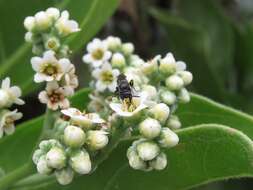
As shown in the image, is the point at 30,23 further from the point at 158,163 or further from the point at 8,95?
the point at 158,163

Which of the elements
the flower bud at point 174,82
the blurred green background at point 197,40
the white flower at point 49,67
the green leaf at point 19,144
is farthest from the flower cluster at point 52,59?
the blurred green background at point 197,40

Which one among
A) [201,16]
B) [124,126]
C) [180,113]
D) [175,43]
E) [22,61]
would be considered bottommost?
[124,126]

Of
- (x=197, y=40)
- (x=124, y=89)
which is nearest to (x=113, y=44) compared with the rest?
(x=124, y=89)

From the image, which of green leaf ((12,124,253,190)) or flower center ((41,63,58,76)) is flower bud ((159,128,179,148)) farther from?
flower center ((41,63,58,76))

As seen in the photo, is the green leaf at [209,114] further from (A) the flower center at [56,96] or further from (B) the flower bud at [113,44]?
(A) the flower center at [56,96]

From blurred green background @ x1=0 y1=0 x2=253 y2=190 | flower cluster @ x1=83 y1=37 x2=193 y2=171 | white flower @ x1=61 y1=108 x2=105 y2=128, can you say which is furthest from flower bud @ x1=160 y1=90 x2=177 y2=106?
blurred green background @ x1=0 y1=0 x2=253 y2=190

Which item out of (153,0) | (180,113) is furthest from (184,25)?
(180,113)

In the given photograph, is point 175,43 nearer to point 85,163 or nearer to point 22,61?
point 22,61
